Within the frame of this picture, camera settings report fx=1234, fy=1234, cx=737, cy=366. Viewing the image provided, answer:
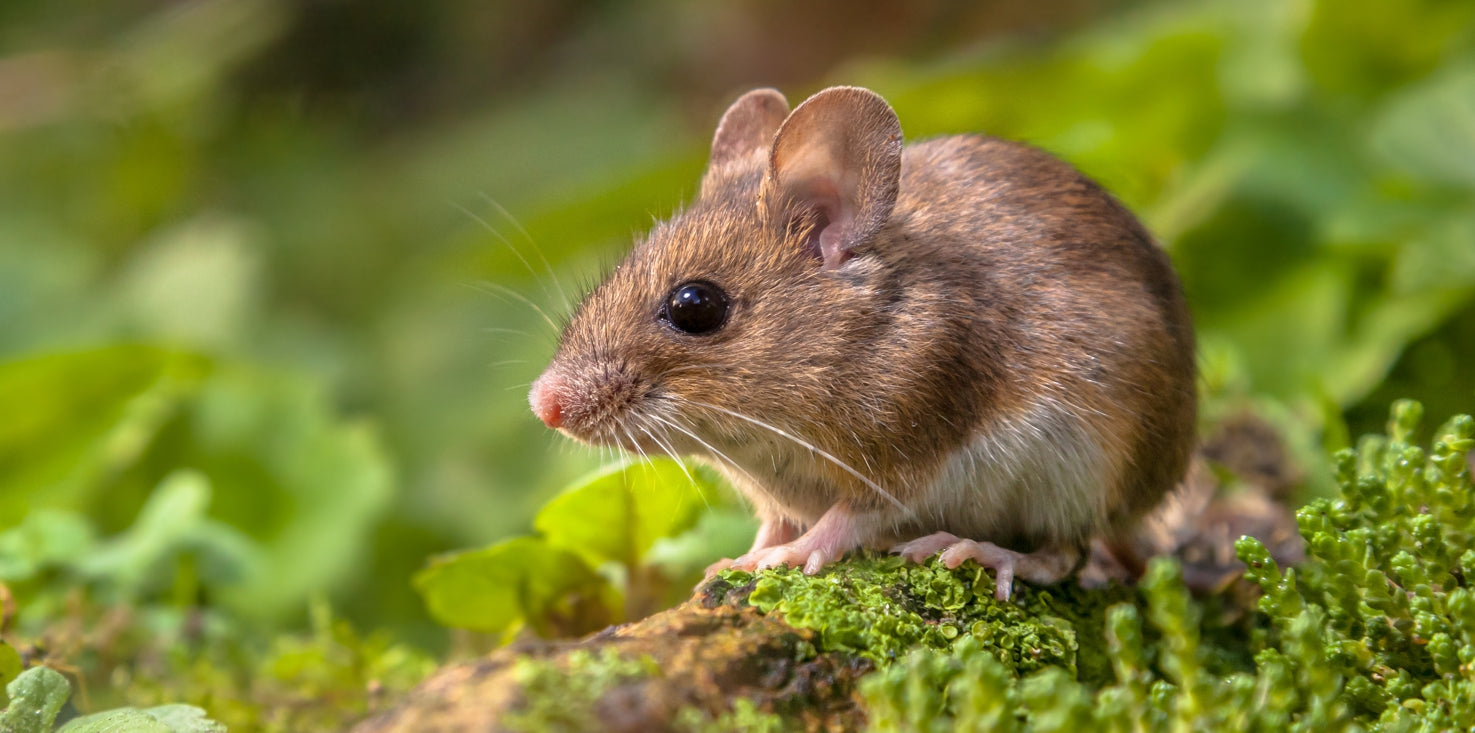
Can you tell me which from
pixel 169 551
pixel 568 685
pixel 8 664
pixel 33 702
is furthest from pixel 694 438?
pixel 169 551

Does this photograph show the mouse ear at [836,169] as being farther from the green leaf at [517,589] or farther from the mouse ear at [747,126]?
the green leaf at [517,589]

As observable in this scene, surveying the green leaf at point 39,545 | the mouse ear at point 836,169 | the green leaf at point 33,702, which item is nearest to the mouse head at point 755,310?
the mouse ear at point 836,169

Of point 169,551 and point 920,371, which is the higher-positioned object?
point 169,551

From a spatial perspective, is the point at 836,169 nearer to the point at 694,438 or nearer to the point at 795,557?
the point at 694,438

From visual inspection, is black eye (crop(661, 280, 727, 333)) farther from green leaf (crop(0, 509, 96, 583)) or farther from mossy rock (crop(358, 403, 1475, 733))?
green leaf (crop(0, 509, 96, 583))

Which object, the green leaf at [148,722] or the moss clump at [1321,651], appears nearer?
the moss clump at [1321,651]

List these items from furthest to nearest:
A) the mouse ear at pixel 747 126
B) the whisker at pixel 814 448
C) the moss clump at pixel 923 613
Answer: the mouse ear at pixel 747 126 → the whisker at pixel 814 448 → the moss clump at pixel 923 613
